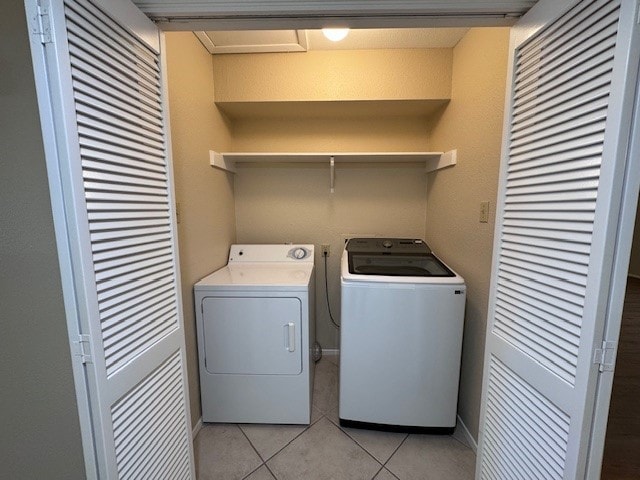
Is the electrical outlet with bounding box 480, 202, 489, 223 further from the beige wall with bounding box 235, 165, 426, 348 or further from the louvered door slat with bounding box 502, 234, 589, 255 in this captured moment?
the beige wall with bounding box 235, 165, 426, 348

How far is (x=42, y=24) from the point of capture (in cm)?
67

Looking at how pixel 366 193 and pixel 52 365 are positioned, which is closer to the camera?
pixel 52 365

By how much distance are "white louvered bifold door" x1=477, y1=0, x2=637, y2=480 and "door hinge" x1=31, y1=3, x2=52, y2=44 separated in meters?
1.42

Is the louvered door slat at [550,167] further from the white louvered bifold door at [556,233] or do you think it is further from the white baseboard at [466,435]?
the white baseboard at [466,435]

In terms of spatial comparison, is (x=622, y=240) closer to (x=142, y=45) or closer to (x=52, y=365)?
(x=142, y=45)

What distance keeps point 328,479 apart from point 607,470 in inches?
60.6

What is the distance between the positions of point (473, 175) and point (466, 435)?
168 centimetres

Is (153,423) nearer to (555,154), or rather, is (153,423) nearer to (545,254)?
(545,254)

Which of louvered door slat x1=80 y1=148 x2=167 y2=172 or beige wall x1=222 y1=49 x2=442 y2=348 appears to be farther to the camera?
beige wall x1=222 y1=49 x2=442 y2=348

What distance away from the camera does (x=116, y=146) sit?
0.89 metres

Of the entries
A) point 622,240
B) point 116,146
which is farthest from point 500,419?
point 116,146

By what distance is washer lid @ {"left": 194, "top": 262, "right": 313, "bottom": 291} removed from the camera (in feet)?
5.72

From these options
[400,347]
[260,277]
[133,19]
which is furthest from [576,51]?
[260,277]

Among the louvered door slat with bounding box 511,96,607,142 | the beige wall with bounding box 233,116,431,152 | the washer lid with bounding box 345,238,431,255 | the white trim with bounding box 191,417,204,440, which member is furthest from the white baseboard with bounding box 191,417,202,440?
the louvered door slat with bounding box 511,96,607,142
